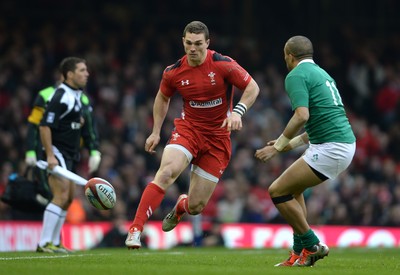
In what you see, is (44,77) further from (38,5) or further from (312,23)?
(312,23)

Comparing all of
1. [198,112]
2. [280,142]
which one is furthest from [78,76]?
[280,142]

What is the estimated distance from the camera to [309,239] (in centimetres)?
1081

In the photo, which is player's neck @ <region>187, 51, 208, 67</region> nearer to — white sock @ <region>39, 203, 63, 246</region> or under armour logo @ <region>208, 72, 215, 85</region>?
under armour logo @ <region>208, 72, 215, 85</region>

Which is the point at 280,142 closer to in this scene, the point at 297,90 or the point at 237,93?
the point at 297,90

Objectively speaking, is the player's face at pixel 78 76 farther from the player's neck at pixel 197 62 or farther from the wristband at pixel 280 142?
the wristband at pixel 280 142

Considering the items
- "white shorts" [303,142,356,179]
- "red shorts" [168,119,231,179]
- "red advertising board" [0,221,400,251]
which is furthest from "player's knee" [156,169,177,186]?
"red advertising board" [0,221,400,251]

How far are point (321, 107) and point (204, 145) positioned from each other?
5.54 feet

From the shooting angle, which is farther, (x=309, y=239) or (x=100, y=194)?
(x=100, y=194)

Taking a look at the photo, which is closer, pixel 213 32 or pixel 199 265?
pixel 199 265

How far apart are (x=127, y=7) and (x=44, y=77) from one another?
176 inches

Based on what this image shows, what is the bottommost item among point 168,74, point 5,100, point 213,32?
point 168,74

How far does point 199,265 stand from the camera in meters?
10.9

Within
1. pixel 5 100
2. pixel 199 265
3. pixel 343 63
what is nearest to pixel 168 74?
pixel 199 265

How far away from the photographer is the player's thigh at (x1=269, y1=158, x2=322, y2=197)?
35.4 feet
